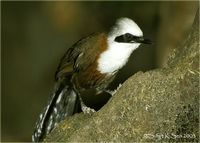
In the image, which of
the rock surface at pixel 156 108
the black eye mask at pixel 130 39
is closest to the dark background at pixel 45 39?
the black eye mask at pixel 130 39

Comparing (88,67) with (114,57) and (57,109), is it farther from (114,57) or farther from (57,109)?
(57,109)

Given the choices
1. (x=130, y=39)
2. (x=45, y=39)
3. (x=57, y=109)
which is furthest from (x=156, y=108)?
(x=45, y=39)

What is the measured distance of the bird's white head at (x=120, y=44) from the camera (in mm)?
6117

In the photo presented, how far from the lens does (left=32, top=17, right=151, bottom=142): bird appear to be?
633 cm

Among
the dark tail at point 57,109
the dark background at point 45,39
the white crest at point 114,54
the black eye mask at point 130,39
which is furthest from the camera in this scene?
the dark background at point 45,39

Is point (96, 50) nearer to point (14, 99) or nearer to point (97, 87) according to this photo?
point (97, 87)

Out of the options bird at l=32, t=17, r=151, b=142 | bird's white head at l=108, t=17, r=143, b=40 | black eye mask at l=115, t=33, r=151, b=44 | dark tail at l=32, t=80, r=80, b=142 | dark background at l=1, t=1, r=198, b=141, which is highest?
bird's white head at l=108, t=17, r=143, b=40

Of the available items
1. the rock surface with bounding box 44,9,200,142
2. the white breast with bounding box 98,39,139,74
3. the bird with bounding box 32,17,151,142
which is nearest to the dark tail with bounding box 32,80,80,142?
the bird with bounding box 32,17,151,142

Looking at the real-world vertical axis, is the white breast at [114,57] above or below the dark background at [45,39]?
above

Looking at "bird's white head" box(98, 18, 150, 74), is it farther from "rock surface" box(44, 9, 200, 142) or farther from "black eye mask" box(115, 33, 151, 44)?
"rock surface" box(44, 9, 200, 142)

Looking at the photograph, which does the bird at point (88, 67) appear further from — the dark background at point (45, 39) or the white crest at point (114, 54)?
the dark background at point (45, 39)

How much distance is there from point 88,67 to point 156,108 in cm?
182

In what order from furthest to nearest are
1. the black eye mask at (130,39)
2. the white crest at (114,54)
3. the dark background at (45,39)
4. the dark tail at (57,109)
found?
the dark background at (45,39)
the dark tail at (57,109)
the white crest at (114,54)
the black eye mask at (130,39)

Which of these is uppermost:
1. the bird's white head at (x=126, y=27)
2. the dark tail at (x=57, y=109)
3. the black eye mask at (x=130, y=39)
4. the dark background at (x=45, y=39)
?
the bird's white head at (x=126, y=27)
